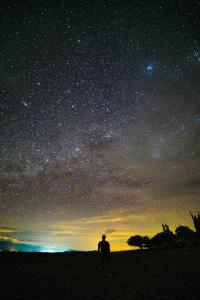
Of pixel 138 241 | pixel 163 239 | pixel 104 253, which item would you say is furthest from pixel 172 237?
pixel 104 253

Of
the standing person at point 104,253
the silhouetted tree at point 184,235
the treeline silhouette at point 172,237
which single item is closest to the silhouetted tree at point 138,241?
the treeline silhouette at point 172,237

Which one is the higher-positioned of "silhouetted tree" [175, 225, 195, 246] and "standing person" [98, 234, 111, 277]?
"silhouetted tree" [175, 225, 195, 246]

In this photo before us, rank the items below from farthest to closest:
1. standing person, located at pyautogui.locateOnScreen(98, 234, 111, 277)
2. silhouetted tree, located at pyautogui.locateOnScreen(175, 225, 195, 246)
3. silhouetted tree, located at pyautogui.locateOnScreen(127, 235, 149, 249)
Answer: silhouetted tree, located at pyautogui.locateOnScreen(127, 235, 149, 249)
silhouetted tree, located at pyautogui.locateOnScreen(175, 225, 195, 246)
standing person, located at pyautogui.locateOnScreen(98, 234, 111, 277)

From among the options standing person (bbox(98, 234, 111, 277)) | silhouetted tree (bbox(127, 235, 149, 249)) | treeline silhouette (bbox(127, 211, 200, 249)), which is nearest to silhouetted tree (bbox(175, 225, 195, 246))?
treeline silhouette (bbox(127, 211, 200, 249))

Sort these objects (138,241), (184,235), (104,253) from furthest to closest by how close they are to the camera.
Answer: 1. (138,241)
2. (184,235)
3. (104,253)

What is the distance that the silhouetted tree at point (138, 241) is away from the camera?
64.1 metres

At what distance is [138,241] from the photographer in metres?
64.1

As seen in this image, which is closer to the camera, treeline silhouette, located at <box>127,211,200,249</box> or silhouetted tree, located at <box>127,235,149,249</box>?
treeline silhouette, located at <box>127,211,200,249</box>

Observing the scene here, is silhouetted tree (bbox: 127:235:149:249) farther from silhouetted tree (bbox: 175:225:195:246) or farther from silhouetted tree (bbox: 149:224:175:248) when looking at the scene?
silhouetted tree (bbox: 175:225:195:246)

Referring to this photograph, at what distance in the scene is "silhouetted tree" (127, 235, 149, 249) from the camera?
210 ft

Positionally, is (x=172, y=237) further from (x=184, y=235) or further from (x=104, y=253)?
(x=104, y=253)

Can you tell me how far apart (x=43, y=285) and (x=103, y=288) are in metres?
2.59

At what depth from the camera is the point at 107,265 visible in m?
11.8

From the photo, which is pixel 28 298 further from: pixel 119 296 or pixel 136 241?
pixel 136 241
